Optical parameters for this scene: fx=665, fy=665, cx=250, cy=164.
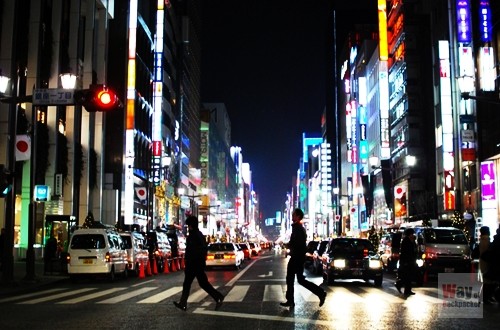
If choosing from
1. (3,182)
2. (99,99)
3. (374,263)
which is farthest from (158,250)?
(99,99)

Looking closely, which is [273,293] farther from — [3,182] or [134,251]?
[134,251]

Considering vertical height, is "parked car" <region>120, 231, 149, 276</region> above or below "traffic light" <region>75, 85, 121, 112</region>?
below

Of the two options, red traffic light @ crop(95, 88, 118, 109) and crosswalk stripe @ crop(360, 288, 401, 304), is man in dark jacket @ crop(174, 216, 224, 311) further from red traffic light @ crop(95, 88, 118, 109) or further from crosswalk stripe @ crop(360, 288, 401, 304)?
red traffic light @ crop(95, 88, 118, 109)

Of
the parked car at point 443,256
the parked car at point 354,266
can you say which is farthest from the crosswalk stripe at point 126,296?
the parked car at point 443,256

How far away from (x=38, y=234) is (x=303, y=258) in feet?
107

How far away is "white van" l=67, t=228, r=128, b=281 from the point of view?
24859mm

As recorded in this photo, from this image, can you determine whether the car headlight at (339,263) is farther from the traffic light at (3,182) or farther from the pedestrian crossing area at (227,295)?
the traffic light at (3,182)

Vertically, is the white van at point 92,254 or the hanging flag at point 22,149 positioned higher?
the hanging flag at point 22,149

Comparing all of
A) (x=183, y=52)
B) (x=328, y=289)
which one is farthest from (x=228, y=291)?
(x=183, y=52)

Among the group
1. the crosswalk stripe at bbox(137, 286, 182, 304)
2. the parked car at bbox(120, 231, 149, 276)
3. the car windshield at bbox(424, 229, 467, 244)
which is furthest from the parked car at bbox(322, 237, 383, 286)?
the parked car at bbox(120, 231, 149, 276)

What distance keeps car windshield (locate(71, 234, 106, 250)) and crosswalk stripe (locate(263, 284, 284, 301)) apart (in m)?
7.47

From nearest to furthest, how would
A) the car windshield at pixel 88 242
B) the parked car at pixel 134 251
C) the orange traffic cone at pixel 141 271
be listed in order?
the car windshield at pixel 88 242, the parked car at pixel 134 251, the orange traffic cone at pixel 141 271

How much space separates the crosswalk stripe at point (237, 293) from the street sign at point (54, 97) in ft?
22.4

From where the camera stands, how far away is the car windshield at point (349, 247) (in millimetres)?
22156
